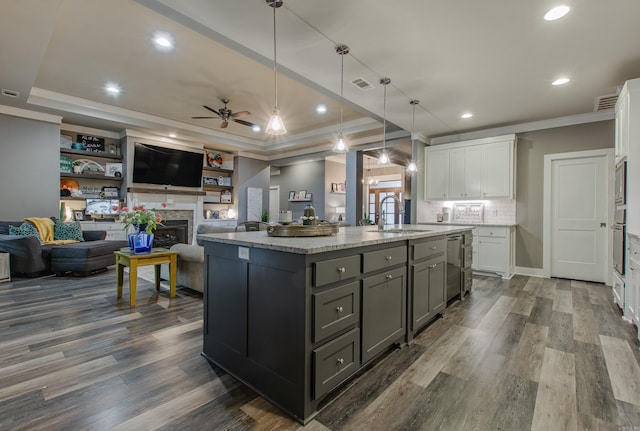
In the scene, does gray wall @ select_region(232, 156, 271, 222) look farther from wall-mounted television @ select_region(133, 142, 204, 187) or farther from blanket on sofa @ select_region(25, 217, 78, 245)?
blanket on sofa @ select_region(25, 217, 78, 245)

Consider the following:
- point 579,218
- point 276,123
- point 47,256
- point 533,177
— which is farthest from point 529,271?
point 47,256

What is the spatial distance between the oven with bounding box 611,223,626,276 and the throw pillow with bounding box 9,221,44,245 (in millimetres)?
7915

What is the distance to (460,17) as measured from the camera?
8.36ft

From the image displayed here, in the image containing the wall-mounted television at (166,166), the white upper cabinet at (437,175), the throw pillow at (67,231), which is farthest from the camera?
the wall-mounted television at (166,166)

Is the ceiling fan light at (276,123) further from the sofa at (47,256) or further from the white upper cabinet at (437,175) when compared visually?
the white upper cabinet at (437,175)

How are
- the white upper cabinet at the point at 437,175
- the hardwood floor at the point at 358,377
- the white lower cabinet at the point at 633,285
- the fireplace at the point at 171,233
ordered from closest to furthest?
the hardwood floor at the point at 358,377 → the white lower cabinet at the point at 633,285 → the white upper cabinet at the point at 437,175 → the fireplace at the point at 171,233

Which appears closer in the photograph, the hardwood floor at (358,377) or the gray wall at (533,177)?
the hardwood floor at (358,377)

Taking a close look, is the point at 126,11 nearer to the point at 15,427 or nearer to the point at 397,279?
the point at 15,427

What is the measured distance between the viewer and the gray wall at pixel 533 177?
497 centimetres

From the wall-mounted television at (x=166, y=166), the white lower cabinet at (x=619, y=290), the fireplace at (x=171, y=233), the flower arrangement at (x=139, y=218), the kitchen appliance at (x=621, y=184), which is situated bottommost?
the white lower cabinet at (x=619, y=290)

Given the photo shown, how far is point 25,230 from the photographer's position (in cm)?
482

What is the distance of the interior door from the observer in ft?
15.4

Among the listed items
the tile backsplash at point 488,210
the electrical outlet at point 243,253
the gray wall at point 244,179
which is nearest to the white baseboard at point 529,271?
the tile backsplash at point 488,210

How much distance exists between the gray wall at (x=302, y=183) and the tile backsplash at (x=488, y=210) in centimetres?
399
